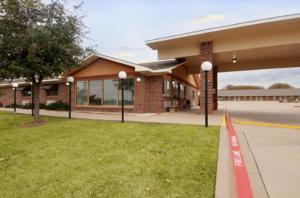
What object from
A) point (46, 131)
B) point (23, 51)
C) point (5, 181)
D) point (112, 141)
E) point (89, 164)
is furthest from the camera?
point (23, 51)

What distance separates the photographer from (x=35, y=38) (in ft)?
30.7

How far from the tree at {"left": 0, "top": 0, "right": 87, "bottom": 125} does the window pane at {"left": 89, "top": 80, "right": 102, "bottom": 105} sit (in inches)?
189

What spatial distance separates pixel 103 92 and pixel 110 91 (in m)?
0.63

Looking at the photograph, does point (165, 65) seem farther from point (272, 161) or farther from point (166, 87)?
point (272, 161)

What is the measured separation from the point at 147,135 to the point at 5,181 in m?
4.02

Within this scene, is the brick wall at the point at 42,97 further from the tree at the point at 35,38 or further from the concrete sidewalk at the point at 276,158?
the concrete sidewalk at the point at 276,158

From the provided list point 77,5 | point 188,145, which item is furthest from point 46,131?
point 77,5

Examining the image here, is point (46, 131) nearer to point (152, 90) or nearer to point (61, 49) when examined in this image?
point (61, 49)

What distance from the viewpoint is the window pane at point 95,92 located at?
15488mm

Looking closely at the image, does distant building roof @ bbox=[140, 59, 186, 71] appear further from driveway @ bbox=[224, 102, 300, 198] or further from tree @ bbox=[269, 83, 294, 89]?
tree @ bbox=[269, 83, 294, 89]

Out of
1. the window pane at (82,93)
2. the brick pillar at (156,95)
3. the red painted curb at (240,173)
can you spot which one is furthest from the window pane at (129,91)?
the red painted curb at (240,173)

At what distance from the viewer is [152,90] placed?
14312mm

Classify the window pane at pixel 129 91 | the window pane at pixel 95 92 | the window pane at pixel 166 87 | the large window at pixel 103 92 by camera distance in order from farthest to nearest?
the window pane at pixel 95 92
the window pane at pixel 166 87
the large window at pixel 103 92
the window pane at pixel 129 91

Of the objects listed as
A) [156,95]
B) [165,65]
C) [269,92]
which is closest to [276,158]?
[156,95]
